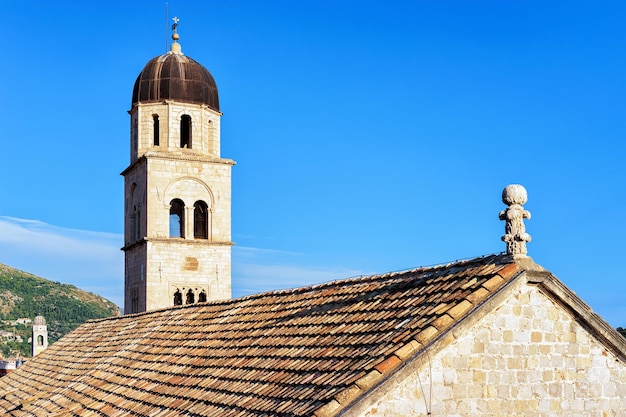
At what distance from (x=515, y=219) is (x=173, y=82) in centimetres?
2157

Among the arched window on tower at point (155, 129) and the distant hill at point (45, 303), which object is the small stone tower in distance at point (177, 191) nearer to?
the arched window on tower at point (155, 129)

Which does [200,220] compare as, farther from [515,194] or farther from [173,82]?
[515,194]

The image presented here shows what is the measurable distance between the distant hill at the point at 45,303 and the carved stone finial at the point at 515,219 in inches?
3659

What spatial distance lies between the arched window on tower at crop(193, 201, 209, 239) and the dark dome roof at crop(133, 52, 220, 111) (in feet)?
10.7

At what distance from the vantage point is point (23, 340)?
312ft

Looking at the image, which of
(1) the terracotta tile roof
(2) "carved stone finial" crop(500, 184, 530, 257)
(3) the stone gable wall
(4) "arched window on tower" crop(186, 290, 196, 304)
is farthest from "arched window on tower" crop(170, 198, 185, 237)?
(3) the stone gable wall

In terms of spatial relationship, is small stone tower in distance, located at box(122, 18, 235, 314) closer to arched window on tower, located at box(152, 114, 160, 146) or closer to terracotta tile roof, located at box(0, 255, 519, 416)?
arched window on tower, located at box(152, 114, 160, 146)

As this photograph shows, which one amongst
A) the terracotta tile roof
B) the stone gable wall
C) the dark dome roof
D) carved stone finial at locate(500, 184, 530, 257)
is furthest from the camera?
the dark dome roof

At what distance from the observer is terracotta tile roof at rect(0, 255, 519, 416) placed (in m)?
8.96

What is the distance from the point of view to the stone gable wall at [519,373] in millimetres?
8688

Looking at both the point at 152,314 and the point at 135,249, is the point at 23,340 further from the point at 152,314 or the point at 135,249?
the point at 152,314

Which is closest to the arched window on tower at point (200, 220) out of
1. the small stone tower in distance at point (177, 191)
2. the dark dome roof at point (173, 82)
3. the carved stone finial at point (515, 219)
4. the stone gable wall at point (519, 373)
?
the small stone tower in distance at point (177, 191)

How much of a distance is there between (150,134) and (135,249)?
12.3 feet

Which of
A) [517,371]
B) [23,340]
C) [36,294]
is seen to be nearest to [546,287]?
[517,371]
